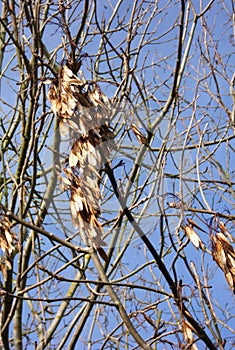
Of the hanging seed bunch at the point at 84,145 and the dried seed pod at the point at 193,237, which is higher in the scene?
the hanging seed bunch at the point at 84,145

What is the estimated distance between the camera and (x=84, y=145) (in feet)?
4.68

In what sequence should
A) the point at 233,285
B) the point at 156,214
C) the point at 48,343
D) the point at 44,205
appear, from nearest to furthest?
the point at 233,285
the point at 156,214
the point at 48,343
the point at 44,205

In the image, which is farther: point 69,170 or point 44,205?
point 44,205

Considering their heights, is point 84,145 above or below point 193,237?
above

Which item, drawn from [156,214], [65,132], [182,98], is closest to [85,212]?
[65,132]

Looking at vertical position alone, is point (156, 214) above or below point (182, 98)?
below

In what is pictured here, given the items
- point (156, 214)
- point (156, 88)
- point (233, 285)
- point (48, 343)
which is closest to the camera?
point (233, 285)

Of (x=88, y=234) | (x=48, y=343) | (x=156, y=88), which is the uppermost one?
(x=156, y=88)

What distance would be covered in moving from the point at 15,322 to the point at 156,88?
5.53 ft

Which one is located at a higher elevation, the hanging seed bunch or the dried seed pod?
the hanging seed bunch

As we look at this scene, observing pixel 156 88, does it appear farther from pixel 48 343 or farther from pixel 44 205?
pixel 48 343

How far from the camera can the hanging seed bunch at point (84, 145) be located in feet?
4.70

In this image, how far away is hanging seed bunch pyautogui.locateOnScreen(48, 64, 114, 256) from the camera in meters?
1.43

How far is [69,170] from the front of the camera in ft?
4.91
